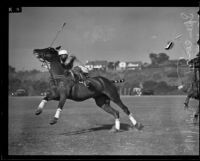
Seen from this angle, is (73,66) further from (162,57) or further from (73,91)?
(162,57)

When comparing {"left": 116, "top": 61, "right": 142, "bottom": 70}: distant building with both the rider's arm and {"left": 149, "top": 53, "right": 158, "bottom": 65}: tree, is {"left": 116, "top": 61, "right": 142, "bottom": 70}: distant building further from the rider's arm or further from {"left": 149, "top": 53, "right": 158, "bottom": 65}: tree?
the rider's arm

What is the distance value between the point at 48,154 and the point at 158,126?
12.0 ft

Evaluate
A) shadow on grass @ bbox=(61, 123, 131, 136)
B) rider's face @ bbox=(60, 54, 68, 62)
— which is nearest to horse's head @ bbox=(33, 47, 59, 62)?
rider's face @ bbox=(60, 54, 68, 62)

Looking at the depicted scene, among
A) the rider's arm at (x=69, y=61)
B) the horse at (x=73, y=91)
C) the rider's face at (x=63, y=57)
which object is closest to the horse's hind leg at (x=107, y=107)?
the horse at (x=73, y=91)

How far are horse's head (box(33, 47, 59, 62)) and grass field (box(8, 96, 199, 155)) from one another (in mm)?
1232

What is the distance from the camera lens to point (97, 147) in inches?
509

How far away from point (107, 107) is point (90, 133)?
932 mm

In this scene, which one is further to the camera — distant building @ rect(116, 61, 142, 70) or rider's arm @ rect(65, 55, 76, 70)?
distant building @ rect(116, 61, 142, 70)

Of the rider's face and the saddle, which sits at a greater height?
the rider's face

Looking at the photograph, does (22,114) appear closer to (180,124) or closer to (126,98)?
(126,98)

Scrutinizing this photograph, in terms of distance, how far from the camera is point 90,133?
13891 millimetres

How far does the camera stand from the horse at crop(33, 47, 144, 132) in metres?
13.5

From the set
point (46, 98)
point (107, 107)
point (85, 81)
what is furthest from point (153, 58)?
point (46, 98)
